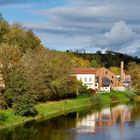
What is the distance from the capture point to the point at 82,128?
209 ft

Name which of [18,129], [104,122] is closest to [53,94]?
[104,122]

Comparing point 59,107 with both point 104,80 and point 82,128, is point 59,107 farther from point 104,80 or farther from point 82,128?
point 104,80

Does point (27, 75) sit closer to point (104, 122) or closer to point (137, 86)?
point (104, 122)

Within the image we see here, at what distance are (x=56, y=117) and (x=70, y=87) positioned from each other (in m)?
18.4

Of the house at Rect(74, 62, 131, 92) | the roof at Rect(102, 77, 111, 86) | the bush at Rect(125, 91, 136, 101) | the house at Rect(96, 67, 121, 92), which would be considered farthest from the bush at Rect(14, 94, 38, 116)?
the roof at Rect(102, 77, 111, 86)

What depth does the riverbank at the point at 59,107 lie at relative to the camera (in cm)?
6450

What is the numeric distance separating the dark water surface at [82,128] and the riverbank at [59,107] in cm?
166

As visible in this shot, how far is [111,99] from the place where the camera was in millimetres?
114438

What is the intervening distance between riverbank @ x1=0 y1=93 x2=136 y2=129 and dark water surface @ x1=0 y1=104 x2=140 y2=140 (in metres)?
1.66

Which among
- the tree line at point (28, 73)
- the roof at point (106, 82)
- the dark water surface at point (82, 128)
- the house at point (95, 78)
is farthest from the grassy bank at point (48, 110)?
the roof at point (106, 82)

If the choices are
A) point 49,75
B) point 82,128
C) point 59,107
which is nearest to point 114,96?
point 59,107

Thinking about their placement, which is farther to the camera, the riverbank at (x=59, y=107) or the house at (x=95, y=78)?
the house at (x=95, y=78)

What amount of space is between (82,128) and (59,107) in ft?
77.4

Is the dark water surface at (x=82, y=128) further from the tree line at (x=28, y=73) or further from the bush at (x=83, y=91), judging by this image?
the bush at (x=83, y=91)
